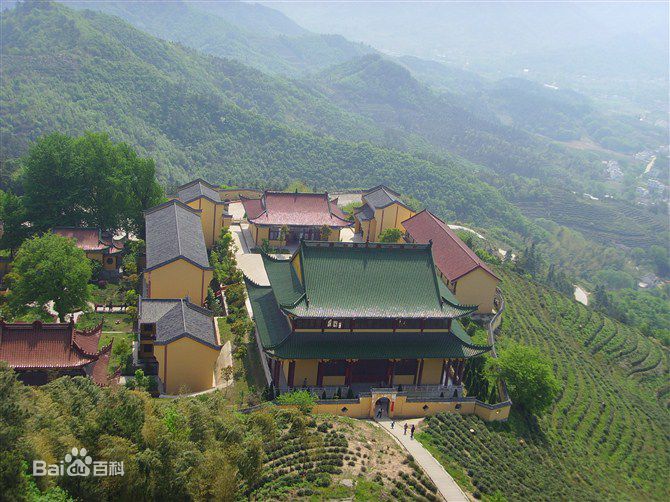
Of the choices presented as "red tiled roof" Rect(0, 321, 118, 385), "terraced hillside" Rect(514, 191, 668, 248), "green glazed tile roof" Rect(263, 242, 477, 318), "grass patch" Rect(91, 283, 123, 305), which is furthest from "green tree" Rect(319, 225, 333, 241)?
"terraced hillside" Rect(514, 191, 668, 248)

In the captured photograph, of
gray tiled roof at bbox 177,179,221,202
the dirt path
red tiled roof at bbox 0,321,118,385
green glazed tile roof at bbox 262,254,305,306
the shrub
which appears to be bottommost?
the dirt path

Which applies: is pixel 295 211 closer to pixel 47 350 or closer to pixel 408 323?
pixel 408 323

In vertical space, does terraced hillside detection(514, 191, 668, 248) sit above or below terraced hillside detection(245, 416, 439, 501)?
below

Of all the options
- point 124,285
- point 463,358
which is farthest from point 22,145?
point 463,358

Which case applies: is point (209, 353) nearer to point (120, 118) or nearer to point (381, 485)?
point (381, 485)

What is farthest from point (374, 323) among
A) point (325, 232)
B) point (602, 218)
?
point (602, 218)

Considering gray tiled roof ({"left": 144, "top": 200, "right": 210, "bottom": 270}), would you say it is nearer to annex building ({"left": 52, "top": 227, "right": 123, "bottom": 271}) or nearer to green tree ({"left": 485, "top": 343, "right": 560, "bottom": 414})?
annex building ({"left": 52, "top": 227, "right": 123, "bottom": 271})
